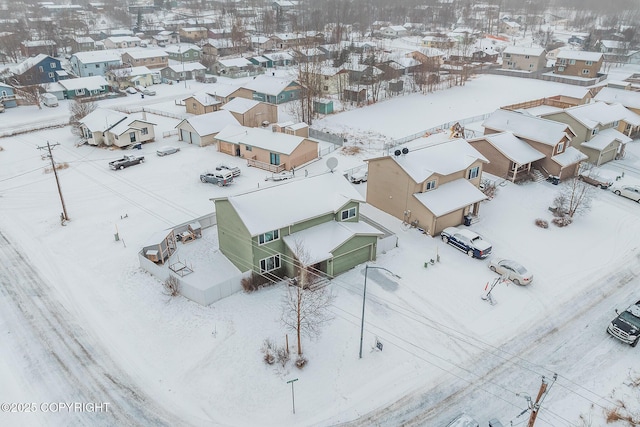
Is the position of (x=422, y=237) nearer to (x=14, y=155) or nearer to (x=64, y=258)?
(x=64, y=258)

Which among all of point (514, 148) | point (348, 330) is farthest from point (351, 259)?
point (514, 148)

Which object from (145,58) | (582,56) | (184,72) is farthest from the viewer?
(145,58)

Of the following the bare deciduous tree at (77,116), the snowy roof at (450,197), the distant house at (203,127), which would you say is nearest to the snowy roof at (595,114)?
the snowy roof at (450,197)

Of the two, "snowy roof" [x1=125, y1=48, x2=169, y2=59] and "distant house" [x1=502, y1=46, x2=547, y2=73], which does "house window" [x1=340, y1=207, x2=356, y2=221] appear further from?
"snowy roof" [x1=125, y1=48, x2=169, y2=59]

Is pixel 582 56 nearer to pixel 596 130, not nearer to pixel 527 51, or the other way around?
pixel 527 51

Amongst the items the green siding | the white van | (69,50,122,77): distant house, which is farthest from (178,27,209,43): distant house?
the green siding

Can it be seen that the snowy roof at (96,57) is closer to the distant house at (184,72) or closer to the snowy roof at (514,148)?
the distant house at (184,72)

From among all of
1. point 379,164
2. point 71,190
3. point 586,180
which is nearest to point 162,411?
point 379,164
